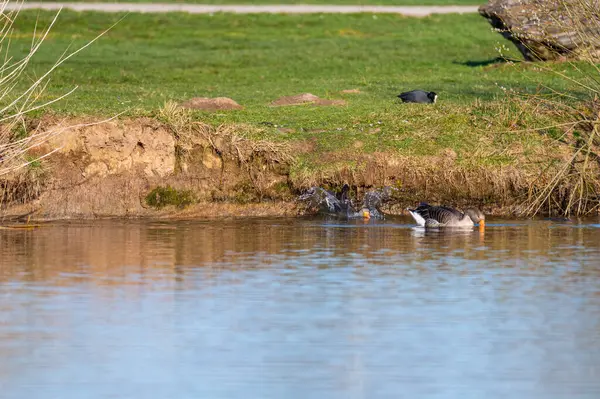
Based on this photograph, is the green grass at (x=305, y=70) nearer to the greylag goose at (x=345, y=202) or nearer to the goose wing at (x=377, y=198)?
the goose wing at (x=377, y=198)

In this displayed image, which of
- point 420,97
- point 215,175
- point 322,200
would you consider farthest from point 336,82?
point 322,200

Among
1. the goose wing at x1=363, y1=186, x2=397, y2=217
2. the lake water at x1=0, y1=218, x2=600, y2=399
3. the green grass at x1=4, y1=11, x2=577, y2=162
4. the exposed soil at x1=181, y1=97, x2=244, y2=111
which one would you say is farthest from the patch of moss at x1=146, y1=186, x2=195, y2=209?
the exposed soil at x1=181, y1=97, x2=244, y2=111

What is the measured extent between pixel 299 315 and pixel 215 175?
9728mm

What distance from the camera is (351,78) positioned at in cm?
3125

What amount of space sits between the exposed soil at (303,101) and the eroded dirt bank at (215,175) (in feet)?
13.8

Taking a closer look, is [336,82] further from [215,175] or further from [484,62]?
[215,175]

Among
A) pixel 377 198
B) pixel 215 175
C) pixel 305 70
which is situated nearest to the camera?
pixel 377 198

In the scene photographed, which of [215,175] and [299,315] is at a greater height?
[215,175]

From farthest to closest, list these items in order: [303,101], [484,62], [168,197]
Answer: [484,62], [303,101], [168,197]

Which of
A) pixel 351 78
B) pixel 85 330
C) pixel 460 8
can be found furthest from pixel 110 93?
pixel 460 8

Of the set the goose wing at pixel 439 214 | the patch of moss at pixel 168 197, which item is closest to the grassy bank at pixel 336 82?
the patch of moss at pixel 168 197

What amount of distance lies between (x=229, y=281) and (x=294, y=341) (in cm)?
315

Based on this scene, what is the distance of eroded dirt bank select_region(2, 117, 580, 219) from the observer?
67.9 feet

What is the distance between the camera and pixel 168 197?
20828mm
